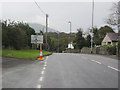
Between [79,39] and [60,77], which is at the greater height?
[79,39]

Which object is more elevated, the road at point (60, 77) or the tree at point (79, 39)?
the tree at point (79, 39)

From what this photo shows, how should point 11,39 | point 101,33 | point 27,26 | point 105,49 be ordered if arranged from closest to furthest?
point 105,49 → point 11,39 → point 27,26 → point 101,33

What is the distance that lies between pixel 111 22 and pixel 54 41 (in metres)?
84.3

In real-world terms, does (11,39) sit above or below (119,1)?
below

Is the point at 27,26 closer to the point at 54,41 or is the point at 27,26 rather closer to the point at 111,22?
the point at 111,22

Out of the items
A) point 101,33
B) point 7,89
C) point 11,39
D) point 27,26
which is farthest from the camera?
point 101,33

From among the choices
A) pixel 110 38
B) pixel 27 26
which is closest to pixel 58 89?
pixel 110 38

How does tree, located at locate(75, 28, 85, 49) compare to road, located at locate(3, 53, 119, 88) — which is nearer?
road, located at locate(3, 53, 119, 88)

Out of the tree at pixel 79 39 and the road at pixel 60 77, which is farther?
the tree at pixel 79 39

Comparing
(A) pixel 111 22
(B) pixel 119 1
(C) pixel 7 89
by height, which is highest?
(B) pixel 119 1

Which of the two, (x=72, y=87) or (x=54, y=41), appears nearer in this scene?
(x=72, y=87)

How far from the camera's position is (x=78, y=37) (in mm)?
70562

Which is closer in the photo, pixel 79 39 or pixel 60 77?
pixel 60 77

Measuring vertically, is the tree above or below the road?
above
